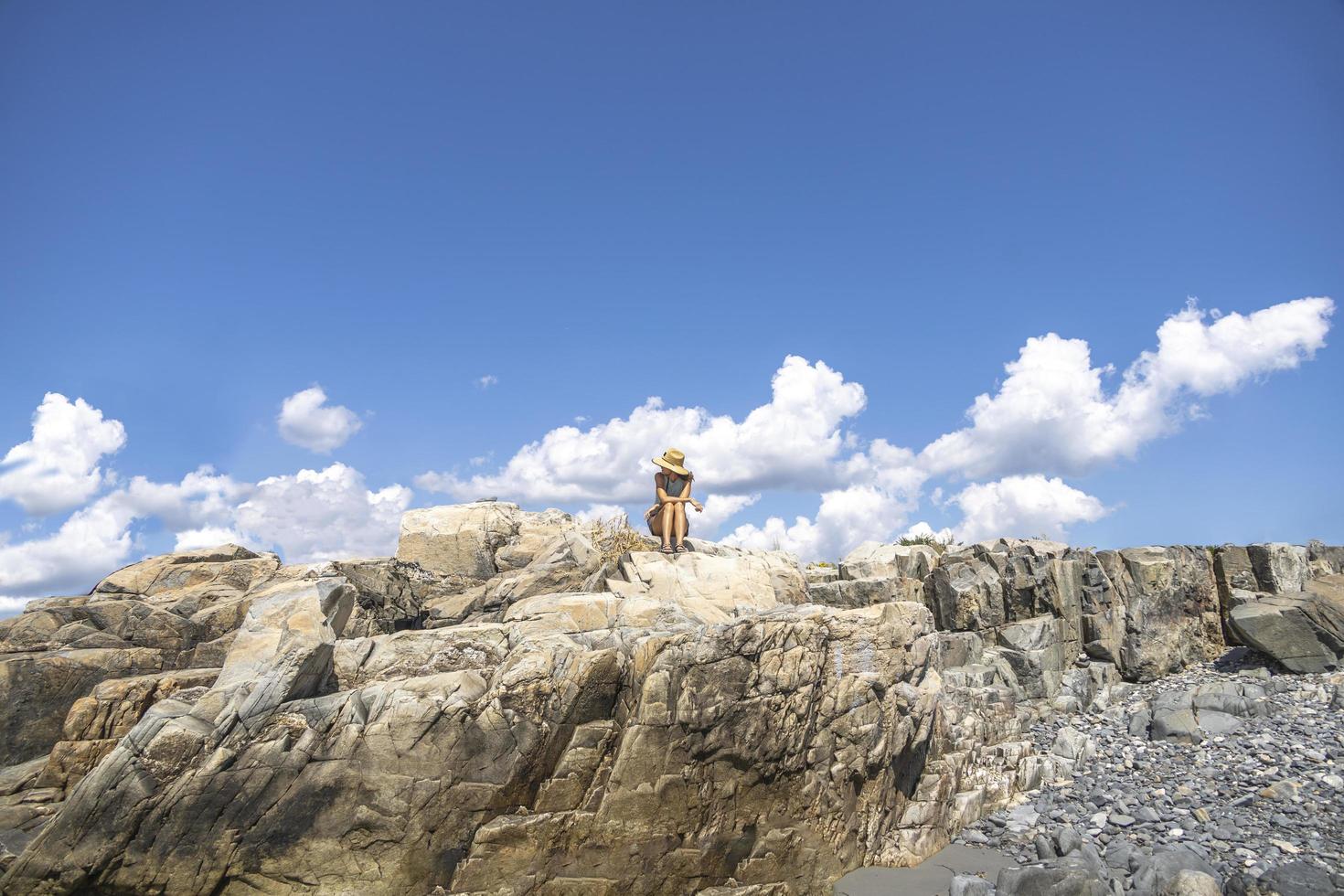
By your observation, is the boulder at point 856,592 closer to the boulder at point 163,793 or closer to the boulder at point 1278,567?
the boulder at point 1278,567

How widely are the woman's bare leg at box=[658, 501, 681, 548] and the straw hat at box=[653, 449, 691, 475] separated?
0.82 m

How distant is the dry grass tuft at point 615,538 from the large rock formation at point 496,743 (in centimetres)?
366

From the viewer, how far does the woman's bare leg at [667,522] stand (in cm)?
1825

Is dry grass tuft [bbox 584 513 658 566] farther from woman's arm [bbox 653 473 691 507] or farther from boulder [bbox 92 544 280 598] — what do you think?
boulder [bbox 92 544 280 598]

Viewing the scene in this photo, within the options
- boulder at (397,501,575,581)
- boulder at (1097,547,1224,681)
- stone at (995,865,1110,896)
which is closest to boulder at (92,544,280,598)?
boulder at (397,501,575,581)

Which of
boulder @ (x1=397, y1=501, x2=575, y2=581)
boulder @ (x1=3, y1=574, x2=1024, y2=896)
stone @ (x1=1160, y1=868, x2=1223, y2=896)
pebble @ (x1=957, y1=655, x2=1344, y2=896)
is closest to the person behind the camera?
boulder @ (x1=3, y1=574, x2=1024, y2=896)

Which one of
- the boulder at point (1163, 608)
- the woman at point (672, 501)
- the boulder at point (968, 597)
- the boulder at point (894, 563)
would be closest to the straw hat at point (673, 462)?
the woman at point (672, 501)

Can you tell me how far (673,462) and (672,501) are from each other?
3.33 ft

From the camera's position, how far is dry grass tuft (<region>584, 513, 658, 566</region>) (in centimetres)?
2060

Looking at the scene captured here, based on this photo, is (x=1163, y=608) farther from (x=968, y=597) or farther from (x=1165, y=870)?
(x=1165, y=870)

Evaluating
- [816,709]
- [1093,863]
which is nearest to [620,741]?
[816,709]

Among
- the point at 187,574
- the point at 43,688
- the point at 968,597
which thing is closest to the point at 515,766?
the point at 43,688

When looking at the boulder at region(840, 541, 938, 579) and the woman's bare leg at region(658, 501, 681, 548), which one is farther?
the boulder at region(840, 541, 938, 579)

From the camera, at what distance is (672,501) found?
18359 mm
